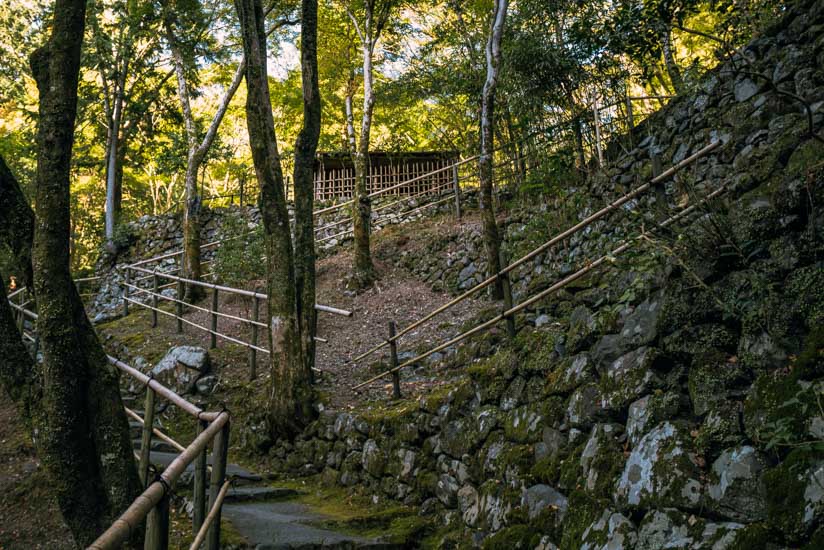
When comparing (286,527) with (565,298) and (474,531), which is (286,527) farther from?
(565,298)

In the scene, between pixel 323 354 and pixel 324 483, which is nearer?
pixel 324 483

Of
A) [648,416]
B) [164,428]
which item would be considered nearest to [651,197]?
[648,416]

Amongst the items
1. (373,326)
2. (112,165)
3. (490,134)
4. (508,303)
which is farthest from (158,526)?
(112,165)

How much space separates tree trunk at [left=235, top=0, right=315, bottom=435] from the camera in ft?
20.9

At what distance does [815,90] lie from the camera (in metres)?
3.80

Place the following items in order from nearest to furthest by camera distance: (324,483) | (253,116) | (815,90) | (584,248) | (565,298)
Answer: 1. (815,90)
2. (565,298)
3. (324,483)
4. (253,116)
5. (584,248)

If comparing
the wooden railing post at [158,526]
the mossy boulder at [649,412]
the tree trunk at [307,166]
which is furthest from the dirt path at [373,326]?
the wooden railing post at [158,526]

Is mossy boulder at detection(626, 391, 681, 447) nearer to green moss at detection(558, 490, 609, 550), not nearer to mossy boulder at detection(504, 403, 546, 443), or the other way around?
green moss at detection(558, 490, 609, 550)

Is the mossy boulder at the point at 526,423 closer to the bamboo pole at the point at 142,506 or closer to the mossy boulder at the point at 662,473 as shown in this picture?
the mossy boulder at the point at 662,473

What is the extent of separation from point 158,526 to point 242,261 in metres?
10.8

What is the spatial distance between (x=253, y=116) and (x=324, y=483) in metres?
3.83

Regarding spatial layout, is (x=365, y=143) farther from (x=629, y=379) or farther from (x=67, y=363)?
(x=629, y=379)

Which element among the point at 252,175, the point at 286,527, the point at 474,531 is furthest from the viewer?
the point at 252,175

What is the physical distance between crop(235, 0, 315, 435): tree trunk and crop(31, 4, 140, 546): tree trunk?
2568mm
